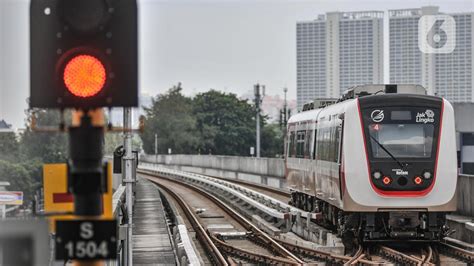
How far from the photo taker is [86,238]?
4848 mm

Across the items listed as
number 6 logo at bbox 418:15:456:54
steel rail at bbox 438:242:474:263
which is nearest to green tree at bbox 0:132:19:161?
steel rail at bbox 438:242:474:263

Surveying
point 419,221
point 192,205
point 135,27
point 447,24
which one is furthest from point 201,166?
point 135,27

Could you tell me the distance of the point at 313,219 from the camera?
23.9 m

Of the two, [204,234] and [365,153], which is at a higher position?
[365,153]

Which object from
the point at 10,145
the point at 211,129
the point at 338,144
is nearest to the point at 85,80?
the point at 10,145

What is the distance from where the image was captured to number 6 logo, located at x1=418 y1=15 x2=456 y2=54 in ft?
363

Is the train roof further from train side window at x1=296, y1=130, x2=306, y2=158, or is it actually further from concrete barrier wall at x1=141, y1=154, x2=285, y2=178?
concrete barrier wall at x1=141, y1=154, x2=285, y2=178

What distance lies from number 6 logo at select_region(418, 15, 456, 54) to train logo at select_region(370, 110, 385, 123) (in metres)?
90.2

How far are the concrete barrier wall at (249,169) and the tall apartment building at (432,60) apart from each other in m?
57.0

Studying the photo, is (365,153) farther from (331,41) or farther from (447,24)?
(331,41)

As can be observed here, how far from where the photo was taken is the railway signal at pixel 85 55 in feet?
16.3

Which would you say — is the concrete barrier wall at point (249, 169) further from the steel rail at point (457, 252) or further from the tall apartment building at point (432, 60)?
the tall apartment building at point (432, 60)

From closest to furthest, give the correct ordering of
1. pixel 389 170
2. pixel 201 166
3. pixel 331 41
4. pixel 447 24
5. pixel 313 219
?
pixel 389 170 → pixel 313 219 → pixel 201 166 → pixel 447 24 → pixel 331 41

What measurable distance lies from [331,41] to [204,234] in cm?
12890
